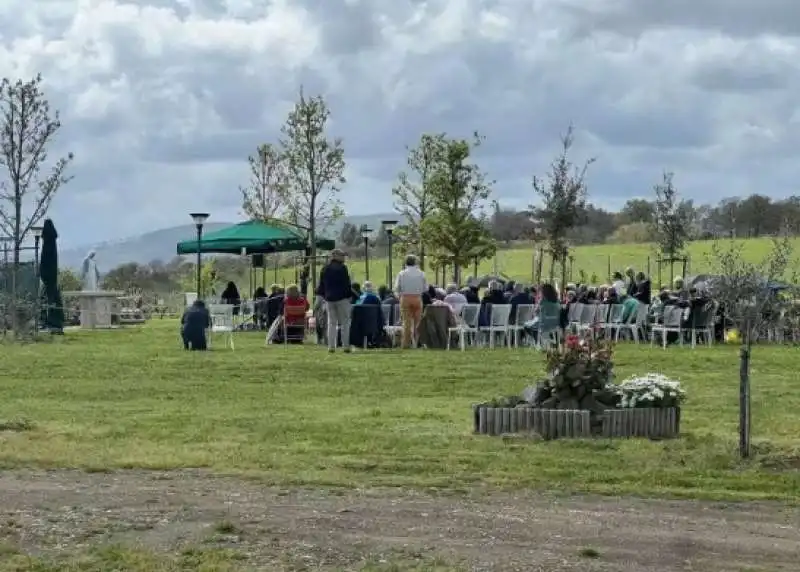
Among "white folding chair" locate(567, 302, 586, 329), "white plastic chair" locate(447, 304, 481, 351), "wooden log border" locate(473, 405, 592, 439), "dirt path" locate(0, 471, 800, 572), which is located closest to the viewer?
"dirt path" locate(0, 471, 800, 572)

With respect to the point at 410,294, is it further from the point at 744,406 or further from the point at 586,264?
the point at 586,264

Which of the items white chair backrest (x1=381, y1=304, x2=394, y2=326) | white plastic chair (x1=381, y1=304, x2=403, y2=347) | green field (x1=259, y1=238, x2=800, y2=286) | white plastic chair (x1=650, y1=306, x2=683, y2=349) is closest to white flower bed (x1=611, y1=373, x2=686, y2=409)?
white plastic chair (x1=381, y1=304, x2=403, y2=347)

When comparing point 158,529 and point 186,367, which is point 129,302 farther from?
point 158,529

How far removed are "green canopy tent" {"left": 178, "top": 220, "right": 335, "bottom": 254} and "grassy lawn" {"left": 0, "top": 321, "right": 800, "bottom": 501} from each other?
33.6 feet

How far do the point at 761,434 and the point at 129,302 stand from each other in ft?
107

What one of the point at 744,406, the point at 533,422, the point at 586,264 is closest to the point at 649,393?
the point at 533,422

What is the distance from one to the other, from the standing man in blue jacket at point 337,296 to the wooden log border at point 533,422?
369 inches

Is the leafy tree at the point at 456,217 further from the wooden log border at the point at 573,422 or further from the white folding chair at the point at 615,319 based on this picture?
the wooden log border at the point at 573,422

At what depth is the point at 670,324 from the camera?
22.9m

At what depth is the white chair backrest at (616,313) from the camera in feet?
79.5

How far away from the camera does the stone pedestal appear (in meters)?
33.1

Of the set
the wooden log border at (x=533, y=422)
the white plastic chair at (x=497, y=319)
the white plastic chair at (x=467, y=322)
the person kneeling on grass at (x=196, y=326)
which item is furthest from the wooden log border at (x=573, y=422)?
the white plastic chair at (x=497, y=319)

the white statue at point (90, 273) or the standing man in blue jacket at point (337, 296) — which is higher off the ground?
the white statue at point (90, 273)

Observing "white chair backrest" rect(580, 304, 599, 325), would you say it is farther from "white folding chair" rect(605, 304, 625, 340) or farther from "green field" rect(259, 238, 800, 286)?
"green field" rect(259, 238, 800, 286)
